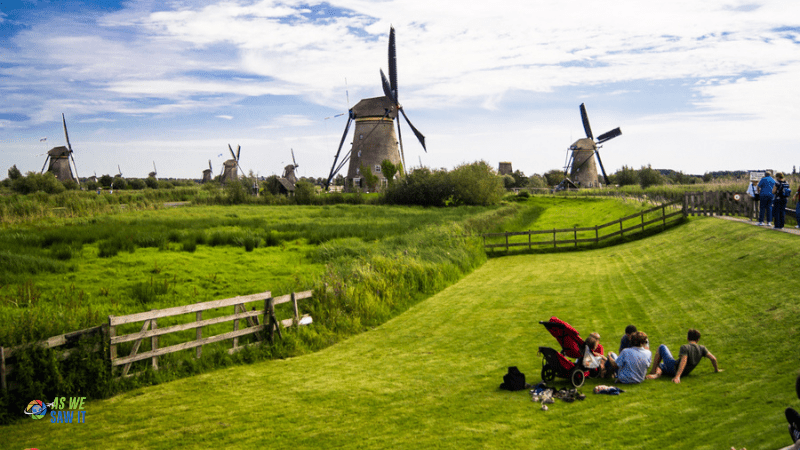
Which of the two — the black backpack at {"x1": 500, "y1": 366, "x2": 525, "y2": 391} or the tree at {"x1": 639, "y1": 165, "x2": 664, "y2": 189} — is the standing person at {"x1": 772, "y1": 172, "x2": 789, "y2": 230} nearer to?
the black backpack at {"x1": 500, "y1": 366, "x2": 525, "y2": 391}

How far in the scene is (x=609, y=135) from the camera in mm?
85625

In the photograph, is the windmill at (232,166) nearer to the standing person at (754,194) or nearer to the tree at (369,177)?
the tree at (369,177)

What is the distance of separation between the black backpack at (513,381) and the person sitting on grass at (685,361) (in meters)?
2.41

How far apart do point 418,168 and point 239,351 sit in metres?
54.0

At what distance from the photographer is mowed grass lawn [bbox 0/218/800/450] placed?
308 inches

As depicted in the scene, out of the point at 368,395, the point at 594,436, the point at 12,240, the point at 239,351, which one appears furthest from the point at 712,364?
the point at 12,240

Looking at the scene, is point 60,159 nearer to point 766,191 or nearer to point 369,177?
point 369,177

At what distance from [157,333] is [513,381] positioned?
25.4 feet

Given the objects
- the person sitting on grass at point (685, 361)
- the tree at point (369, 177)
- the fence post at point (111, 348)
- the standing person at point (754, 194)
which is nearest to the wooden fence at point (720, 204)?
the standing person at point (754, 194)

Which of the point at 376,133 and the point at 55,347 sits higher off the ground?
the point at 376,133

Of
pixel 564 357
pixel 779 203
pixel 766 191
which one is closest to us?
pixel 564 357

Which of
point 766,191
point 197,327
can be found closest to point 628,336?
point 197,327

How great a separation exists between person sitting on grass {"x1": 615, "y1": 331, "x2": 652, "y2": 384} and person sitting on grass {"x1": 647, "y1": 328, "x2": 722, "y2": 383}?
0.33m

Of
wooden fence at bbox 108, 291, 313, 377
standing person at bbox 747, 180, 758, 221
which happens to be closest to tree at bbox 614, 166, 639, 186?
standing person at bbox 747, 180, 758, 221
